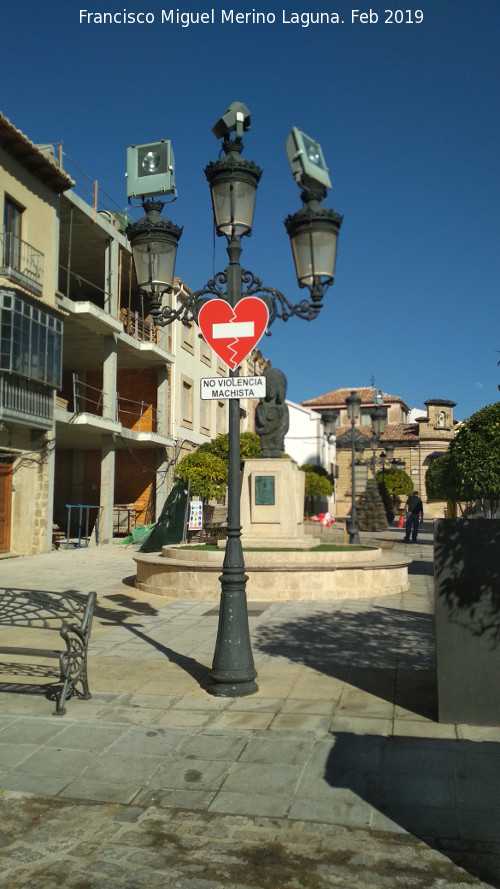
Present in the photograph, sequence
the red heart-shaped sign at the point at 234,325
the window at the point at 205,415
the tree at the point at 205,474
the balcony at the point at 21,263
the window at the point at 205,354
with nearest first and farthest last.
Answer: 1. the red heart-shaped sign at the point at 234,325
2. the balcony at the point at 21,263
3. the tree at the point at 205,474
4. the window at the point at 205,415
5. the window at the point at 205,354

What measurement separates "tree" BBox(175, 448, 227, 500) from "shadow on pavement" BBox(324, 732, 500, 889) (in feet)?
61.2

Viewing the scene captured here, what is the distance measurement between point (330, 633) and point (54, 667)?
3219 millimetres

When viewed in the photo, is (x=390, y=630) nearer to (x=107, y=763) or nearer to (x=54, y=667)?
(x=54, y=667)

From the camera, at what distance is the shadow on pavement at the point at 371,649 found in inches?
236

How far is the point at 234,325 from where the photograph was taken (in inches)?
243

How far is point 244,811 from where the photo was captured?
12.2 feet

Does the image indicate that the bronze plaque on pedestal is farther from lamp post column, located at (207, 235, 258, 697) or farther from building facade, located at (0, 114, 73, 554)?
building facade, located at (0, 114, 73, 554)

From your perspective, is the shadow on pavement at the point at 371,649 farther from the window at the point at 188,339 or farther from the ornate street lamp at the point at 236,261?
the window at the point at 188,339

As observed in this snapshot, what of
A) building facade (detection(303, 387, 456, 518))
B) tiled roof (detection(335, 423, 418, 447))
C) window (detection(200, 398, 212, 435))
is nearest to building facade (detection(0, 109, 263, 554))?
window (detection(200, 398, 212, 435))

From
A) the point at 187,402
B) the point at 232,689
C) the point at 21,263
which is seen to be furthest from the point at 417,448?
the point at 232,689

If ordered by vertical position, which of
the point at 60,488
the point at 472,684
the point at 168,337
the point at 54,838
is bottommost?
the point at 54,838

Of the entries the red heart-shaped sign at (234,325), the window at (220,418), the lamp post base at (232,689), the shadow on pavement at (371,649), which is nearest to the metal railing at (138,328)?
the window at (220,418)

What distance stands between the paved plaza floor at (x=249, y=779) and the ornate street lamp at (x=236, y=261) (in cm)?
40

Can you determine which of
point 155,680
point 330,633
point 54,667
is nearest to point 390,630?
point 330,633
